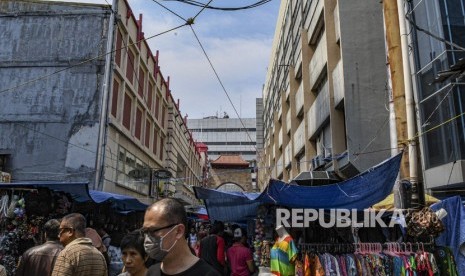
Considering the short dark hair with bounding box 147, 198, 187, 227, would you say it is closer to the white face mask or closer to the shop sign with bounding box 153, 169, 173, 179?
the white face mask

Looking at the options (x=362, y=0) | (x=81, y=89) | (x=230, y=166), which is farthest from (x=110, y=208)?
(x=230, y=166)

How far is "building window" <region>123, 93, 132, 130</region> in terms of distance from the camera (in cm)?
1927

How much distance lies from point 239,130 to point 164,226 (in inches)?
3247

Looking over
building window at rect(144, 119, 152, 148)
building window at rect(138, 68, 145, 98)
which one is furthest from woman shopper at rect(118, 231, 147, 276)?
building window at rect(144, 119, 152, 148)

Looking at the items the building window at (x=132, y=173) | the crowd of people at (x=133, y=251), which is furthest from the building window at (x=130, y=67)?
the crowd of people at (x=133, y=251)

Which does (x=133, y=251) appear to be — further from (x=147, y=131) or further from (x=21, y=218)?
(x=147, y=131)

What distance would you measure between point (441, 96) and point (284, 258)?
7060 millimetres

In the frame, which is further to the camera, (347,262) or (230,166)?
(230,166)

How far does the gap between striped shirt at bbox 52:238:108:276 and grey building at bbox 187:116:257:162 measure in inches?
3124

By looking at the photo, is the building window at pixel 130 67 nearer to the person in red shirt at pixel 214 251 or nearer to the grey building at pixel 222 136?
the person in red shirt at pixel 214 251

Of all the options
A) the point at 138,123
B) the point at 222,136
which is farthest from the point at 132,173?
the point at 222,136

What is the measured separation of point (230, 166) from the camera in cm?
5322

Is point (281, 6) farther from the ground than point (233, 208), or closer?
farther from the ground

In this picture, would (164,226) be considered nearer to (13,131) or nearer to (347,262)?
(347,262)
